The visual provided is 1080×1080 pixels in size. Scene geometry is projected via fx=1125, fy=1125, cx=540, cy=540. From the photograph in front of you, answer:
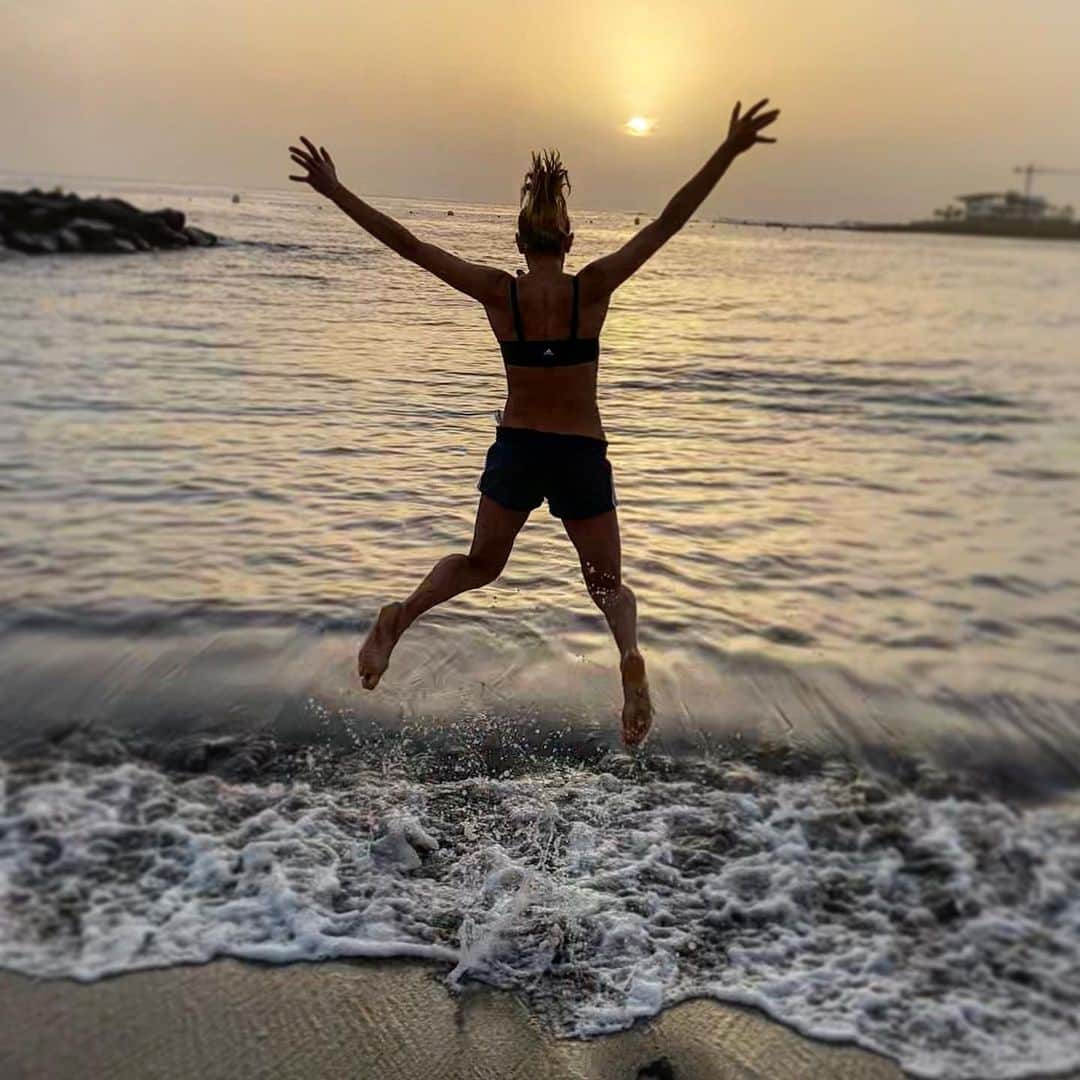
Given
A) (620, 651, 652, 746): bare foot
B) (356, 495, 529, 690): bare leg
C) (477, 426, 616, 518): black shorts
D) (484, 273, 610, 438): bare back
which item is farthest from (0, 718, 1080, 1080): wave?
(484, 273, 610, 438): bare back

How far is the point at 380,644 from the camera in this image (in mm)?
5234

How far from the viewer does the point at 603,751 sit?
666cm

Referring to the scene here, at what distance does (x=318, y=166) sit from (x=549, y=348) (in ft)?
4.14

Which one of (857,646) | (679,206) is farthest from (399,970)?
(857,646)

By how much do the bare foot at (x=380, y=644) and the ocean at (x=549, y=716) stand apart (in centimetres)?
97

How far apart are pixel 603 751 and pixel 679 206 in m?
3.47

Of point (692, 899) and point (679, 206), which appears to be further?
point (692, 899)

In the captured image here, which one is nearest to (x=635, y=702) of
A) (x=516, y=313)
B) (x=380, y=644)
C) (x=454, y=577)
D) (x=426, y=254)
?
(x=454, y=577)

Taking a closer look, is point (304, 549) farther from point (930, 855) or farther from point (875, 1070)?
point (875, 1070)

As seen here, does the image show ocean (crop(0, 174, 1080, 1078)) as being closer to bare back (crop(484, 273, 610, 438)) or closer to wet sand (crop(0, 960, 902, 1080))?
wet sand (crop(0, 960, 902, 1080))

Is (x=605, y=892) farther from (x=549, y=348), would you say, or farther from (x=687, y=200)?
(x=687, y=200)

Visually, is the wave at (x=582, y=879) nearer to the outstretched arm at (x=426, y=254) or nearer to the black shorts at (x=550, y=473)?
the black shorts at (x=550, y=473)

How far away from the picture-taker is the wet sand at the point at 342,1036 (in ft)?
13.4

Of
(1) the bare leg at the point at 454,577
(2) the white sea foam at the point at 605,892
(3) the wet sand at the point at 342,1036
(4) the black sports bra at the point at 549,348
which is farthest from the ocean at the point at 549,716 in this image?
(1) the bare leg at the point at 454,577
